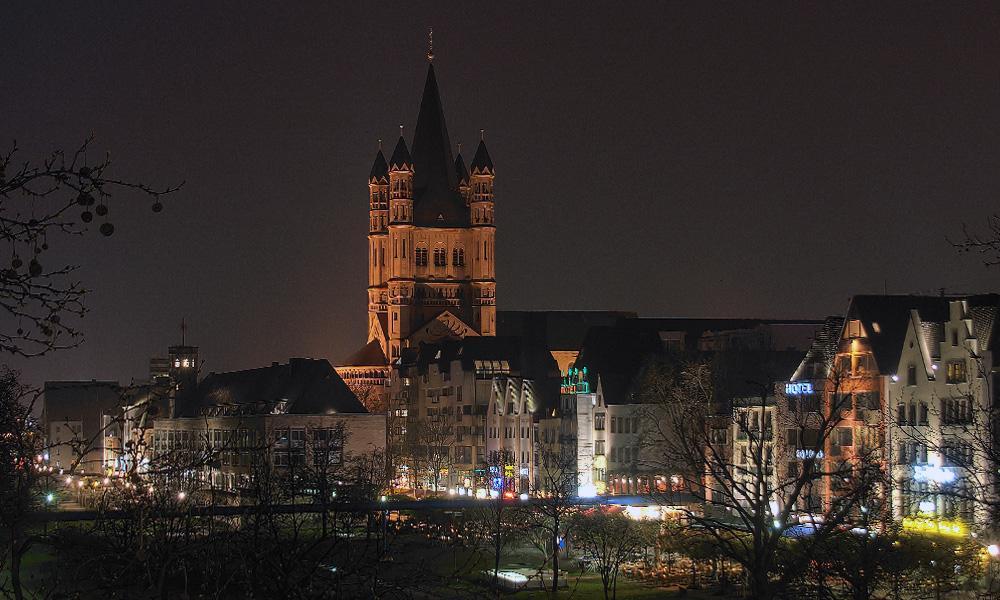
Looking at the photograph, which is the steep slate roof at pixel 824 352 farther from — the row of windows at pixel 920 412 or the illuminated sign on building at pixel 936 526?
the illuminated sign on building at pixel 936 526

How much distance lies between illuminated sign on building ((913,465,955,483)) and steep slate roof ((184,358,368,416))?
63453mm

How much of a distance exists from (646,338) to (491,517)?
42.2 m

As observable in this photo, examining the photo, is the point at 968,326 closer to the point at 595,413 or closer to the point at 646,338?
the point at 595,413

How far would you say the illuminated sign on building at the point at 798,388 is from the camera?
84000 mm

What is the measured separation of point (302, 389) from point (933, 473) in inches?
2779

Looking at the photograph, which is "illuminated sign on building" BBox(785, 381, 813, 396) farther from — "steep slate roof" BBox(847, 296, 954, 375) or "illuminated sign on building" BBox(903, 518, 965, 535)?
"illuminated sign on building" BBox(903, 518, 965, 535)

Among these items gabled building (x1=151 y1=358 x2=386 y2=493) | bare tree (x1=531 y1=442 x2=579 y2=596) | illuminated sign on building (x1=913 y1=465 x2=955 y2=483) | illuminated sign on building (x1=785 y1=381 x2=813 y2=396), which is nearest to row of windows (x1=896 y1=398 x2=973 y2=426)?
illuminated sign on building (x1=913 y1=465 x2=955 y2=483)

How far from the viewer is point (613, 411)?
110750mm

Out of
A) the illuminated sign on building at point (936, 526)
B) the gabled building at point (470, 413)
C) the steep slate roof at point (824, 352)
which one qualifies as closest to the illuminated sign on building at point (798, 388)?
the steep slate roof at point (824, 352)

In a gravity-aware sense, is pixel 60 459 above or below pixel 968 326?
below

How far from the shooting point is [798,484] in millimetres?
42312

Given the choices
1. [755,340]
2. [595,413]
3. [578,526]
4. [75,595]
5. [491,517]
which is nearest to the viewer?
[75,595]

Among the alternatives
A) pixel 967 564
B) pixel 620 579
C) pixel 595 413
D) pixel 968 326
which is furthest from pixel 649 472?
pixel 967 564

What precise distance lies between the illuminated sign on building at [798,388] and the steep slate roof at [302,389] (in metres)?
51.1
